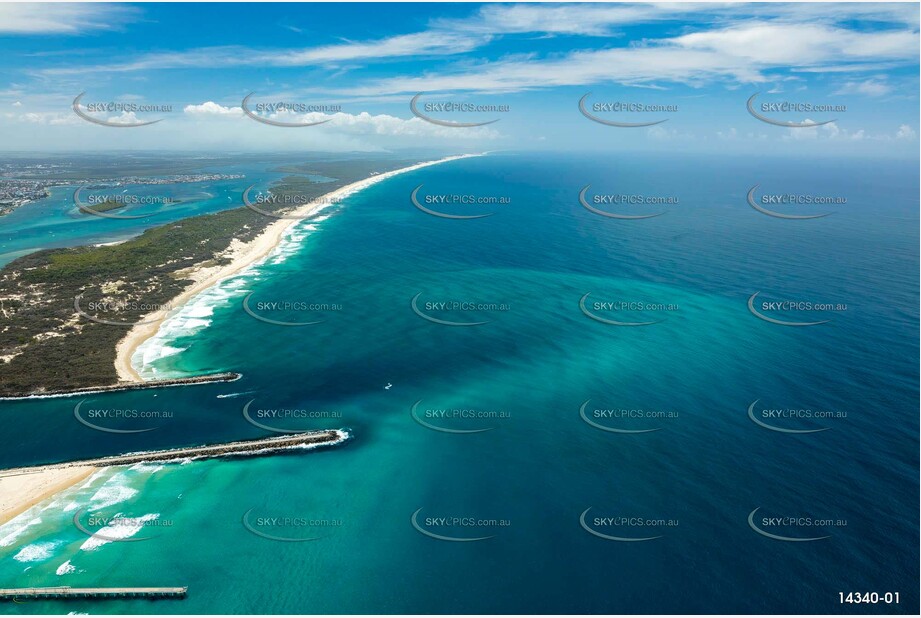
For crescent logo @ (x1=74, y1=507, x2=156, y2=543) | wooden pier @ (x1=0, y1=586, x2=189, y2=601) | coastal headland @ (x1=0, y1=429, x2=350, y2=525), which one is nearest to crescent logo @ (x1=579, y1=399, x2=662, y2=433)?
coastal headland @ (x1=0, y1=429, x2=350, y2=525)

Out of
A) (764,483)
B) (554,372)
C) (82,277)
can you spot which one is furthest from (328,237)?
(764,483)

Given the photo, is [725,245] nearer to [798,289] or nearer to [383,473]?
[798,289]

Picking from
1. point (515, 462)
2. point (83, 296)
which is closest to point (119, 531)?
point (515, 462)

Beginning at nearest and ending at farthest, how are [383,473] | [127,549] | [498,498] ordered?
[127,549], [498,498], [383,473]

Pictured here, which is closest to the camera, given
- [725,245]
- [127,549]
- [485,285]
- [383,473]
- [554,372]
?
[127,549]

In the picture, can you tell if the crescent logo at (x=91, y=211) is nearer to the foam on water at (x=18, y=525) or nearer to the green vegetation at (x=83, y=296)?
the green vegetation at (x=83, y=296)

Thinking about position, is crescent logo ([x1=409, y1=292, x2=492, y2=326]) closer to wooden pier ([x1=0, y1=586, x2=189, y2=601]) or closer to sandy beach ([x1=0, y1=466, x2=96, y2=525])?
sandy beach ([x1=0, y1=466, x2=96, y2=525])

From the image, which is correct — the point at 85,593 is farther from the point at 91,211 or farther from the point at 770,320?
the point at 91,211

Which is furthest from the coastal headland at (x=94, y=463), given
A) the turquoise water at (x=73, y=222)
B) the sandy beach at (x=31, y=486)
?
the turquoise water at (x=73, y=222)
